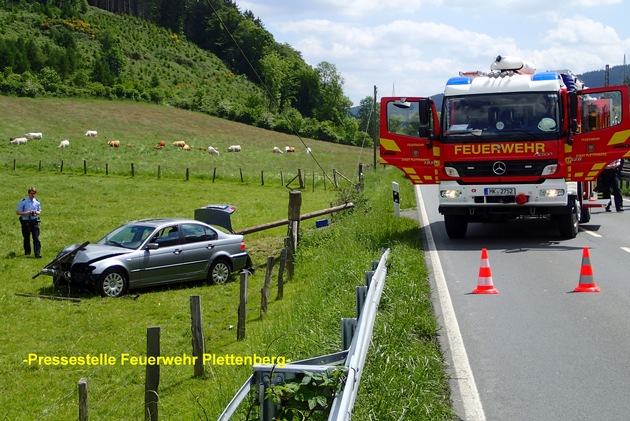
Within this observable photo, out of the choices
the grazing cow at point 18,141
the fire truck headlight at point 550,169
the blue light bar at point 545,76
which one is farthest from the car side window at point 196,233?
the grazing cow at point 18,141

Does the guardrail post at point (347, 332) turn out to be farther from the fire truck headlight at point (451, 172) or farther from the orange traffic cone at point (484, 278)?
the fire truck headlight at point (451, 172)

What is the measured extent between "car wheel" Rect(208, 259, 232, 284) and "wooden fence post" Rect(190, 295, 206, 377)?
296 inches

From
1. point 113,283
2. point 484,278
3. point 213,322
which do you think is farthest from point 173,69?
point 484,278

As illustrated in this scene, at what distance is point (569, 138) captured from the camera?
48.6ft

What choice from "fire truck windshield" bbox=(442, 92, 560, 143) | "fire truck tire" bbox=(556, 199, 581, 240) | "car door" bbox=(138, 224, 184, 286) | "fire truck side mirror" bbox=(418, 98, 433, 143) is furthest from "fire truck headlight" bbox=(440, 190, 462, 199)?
"car door" bbox=(138, 224, 184, 286)

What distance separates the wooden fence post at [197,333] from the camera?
32.5 feet

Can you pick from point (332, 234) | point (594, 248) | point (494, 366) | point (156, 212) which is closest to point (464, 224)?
point (594, 248)

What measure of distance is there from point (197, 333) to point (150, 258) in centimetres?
704

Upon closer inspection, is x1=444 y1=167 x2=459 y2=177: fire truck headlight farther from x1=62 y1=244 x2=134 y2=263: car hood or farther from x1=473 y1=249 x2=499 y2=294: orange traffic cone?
x1=62 y1=244 x2=134 y2=263: car hood

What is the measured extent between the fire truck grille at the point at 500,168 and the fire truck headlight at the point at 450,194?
1.11ft

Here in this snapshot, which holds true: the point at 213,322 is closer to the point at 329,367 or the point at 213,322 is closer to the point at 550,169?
the point at 550,169

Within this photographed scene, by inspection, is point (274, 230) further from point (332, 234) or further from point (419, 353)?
point (419, 353)

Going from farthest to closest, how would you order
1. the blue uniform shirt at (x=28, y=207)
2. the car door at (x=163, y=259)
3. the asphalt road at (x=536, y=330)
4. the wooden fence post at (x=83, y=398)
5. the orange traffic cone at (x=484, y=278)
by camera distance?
1. the blue uniform shirt at (x=28, y=207)
2. the car door at (x=163, y=259)
3. the orange traffic cone at (x=484, y=278)
4. the wooden fence post at (x=83, y=398)
5. the asphalt road at (x=536, y=330)

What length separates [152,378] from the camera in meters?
8.60
